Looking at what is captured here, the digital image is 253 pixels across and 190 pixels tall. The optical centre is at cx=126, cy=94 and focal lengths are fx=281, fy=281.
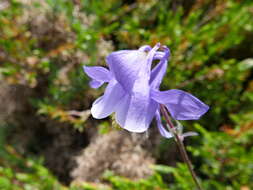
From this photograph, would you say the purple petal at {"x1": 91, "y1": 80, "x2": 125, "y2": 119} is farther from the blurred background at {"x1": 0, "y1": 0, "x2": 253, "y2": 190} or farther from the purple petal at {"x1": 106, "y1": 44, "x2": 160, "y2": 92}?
the blurred background at {"x1": 0, "y1": 0, "x2": 253, "y2": 190}

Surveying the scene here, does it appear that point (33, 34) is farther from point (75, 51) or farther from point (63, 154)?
point (63, 154)

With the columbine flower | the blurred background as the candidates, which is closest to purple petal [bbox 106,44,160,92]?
the columbine flower

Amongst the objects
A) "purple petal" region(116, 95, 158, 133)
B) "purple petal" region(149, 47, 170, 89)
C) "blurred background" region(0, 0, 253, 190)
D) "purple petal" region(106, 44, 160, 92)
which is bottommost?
"blurred background" region(0, 0, 253, 190)

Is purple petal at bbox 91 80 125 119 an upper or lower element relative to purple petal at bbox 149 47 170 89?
lower

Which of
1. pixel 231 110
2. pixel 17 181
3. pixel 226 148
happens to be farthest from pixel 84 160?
pixel 231 110

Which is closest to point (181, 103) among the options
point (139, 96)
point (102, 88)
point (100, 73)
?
point (139, 96)

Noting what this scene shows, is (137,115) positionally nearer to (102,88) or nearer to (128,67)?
(128,67)
